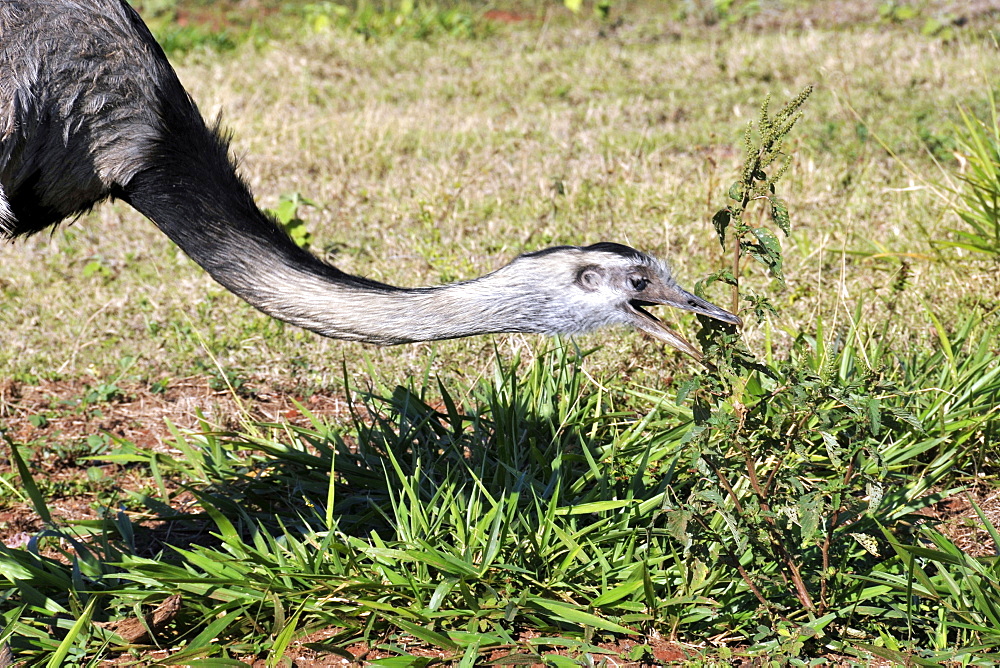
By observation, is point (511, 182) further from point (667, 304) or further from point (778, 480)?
point (778, 480)

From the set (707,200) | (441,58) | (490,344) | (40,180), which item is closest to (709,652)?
(490,344)

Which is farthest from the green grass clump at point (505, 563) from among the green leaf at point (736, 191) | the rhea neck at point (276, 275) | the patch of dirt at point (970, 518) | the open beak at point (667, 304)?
the green leaf at point (736, 191)

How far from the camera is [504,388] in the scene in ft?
13.0

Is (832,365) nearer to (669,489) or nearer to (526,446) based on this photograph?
(669,489)

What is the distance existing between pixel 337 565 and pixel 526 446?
0.91 m

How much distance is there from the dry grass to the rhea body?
34.7 inches

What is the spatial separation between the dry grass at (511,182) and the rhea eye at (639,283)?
1337mm

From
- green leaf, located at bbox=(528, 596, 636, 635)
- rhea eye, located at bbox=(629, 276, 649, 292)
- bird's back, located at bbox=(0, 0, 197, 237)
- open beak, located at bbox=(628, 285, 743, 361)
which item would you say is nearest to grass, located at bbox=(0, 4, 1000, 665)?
green leaf, located at bbox=(528, 596, 636, 635)

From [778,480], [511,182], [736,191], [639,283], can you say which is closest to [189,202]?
[639,283]

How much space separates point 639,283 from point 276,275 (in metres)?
1.11

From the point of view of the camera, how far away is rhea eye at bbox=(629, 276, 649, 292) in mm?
3203

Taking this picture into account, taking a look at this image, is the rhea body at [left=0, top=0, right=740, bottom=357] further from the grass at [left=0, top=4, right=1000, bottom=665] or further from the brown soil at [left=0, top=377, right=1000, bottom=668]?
the brown soil at [left=0, top=377, right=1000, bottom=668]

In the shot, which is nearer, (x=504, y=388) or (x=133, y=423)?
(x=504, y=388)

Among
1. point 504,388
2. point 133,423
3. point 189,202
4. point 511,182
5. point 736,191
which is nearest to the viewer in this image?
point 736,191
